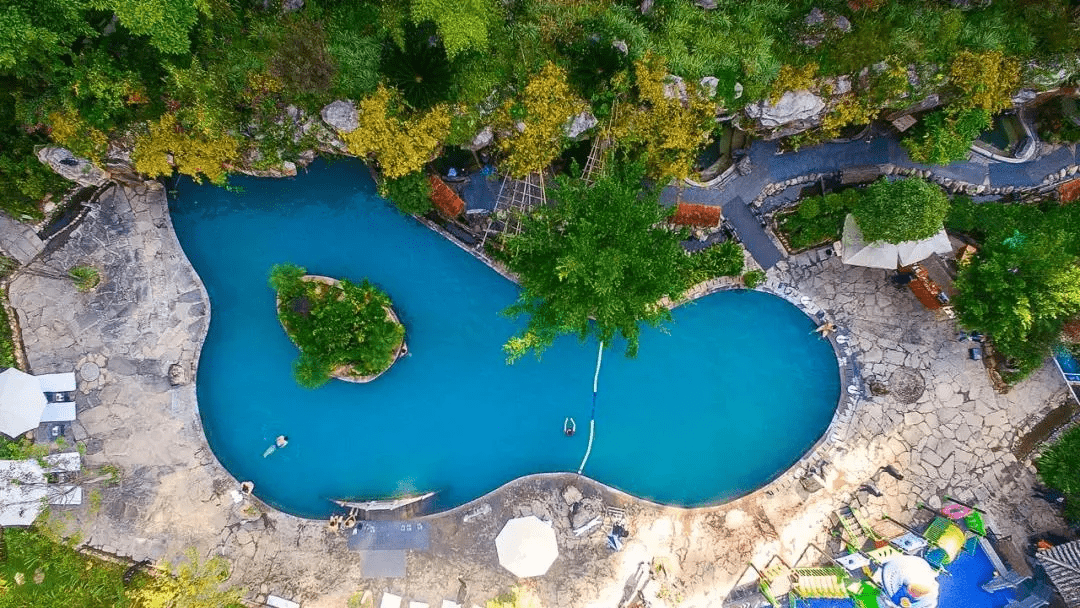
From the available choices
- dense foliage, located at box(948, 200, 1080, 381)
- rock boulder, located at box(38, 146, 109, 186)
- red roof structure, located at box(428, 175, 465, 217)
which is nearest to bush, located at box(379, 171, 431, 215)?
red roof structure, located at box(428, 175, 465, 217)

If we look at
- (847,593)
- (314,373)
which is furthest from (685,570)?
(314,373)

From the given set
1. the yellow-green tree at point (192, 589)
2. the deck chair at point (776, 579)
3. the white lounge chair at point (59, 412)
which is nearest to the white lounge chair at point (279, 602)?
the yellow-green tree at point (192, 589)

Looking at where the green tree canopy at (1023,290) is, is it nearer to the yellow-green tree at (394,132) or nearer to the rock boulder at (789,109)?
the rock boulder at (789,109)

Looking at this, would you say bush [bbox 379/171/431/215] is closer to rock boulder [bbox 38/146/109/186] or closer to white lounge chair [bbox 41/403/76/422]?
rock boulder [bbox 38/146/109/186]

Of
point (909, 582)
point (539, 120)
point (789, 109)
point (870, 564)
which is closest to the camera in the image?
point (539, 120)

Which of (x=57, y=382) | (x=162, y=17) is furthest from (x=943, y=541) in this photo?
(x=57, y=382)

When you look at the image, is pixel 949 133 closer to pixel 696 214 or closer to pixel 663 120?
pixel 696 214
